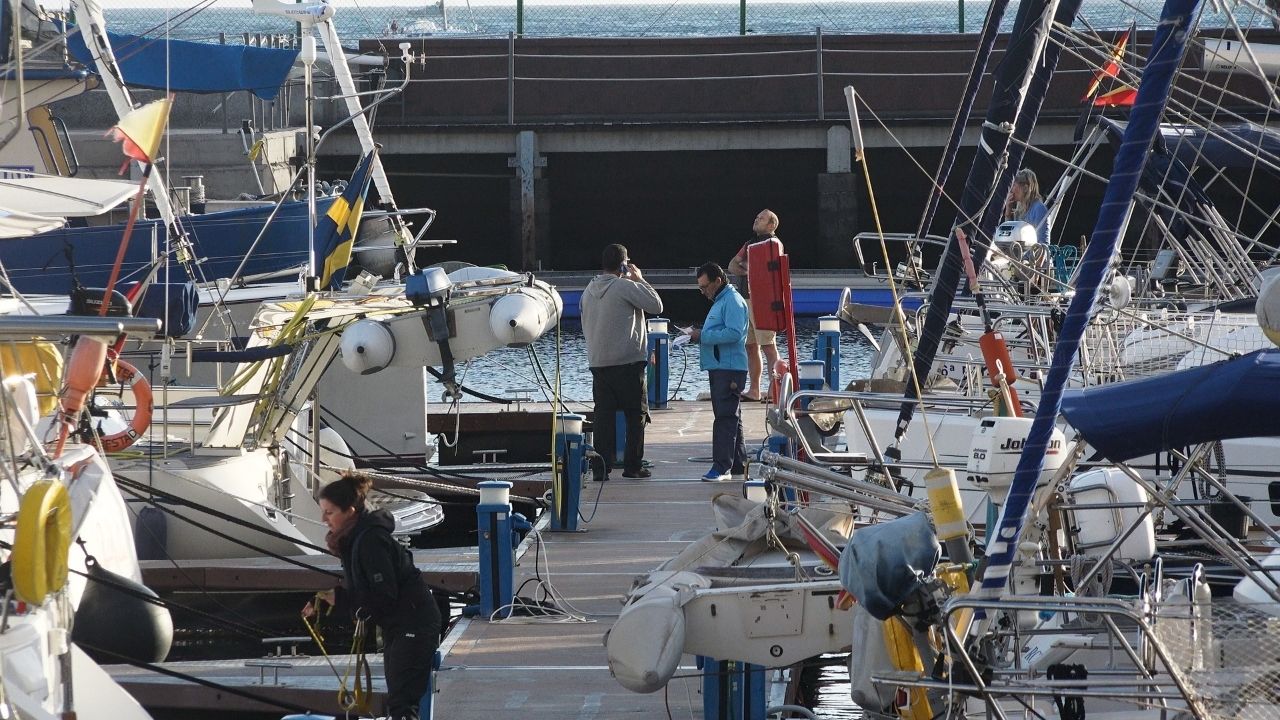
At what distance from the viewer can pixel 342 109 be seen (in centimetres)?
2728

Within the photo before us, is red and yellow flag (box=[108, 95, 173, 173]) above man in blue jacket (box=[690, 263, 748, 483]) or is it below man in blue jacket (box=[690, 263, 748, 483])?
above

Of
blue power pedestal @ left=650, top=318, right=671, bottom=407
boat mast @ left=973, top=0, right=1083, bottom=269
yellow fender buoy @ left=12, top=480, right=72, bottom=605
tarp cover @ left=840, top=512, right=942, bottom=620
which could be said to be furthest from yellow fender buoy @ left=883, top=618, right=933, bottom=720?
blue power pedestal @ left=650, top=318, right=671, bottom=407

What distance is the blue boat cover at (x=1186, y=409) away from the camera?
4910mm

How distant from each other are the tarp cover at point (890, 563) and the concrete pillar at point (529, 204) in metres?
22.5

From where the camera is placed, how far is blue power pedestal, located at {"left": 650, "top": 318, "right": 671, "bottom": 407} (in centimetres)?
1592

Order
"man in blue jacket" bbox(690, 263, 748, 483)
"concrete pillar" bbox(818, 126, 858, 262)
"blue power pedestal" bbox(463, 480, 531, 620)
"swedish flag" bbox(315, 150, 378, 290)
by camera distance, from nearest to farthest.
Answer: "blue power pedestal" bbox(463, 480, 531, 620)
"man in blue jacket" bbox(690, 263, 748, 483)
"swedish flag" bbox(315, 150, 378, 290)
"concrete pillar" bbox(818, 126, 858, 262)

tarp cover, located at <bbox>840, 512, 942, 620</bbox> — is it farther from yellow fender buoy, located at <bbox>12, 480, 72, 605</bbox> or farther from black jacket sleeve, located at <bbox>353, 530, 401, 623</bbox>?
yellow fender buoy, located at <bbox>12, 480, 72, 605</bbox>

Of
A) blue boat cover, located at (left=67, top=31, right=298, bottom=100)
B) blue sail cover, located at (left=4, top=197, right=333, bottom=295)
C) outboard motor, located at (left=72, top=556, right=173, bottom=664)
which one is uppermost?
blue boat cover, located at (left=67, top=31, right=298, bottom=100)

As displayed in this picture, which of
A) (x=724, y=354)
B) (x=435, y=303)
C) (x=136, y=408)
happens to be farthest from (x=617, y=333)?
(x=136, y=408)

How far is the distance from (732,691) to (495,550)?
2231 mm

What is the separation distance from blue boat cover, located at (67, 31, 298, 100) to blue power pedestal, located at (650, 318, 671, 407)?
550 centimetres

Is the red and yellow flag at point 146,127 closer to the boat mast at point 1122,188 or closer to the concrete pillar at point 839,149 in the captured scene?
the boat mast at point 1122,188

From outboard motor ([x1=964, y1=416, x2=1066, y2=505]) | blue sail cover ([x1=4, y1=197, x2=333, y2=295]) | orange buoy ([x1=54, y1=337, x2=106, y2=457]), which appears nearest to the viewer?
outboard motor ([x1=964, y1=416, x2=1066, y2=505])

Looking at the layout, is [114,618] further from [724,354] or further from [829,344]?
[829,344]
